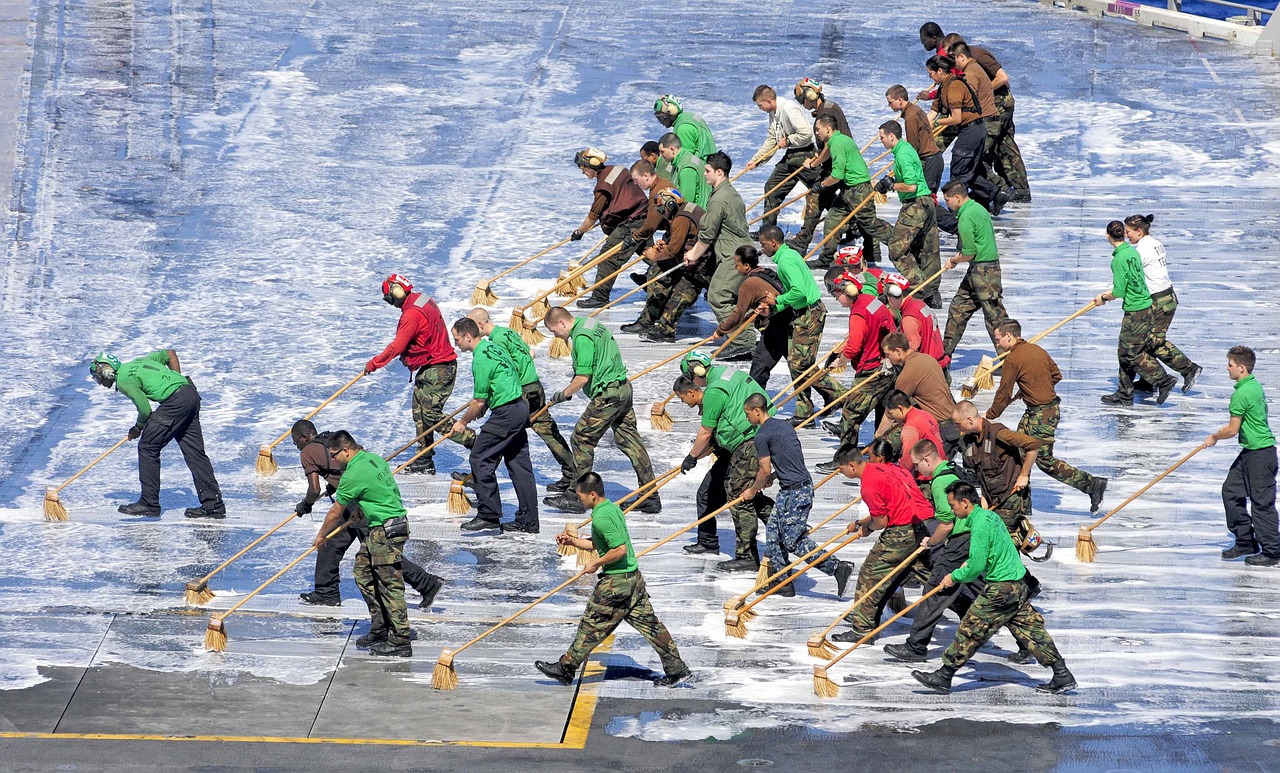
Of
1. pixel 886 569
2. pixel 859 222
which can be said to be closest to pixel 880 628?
pixel 886 569

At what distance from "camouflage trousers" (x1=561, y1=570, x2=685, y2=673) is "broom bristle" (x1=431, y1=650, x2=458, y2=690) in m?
0.74

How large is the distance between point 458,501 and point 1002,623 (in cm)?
496

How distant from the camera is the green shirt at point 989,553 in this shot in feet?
39.5

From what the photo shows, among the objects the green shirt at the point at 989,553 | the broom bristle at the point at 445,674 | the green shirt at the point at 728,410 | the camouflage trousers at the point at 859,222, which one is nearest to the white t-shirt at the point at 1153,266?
the camouflage trousers at the point at 859,222

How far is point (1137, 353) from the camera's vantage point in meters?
16.7

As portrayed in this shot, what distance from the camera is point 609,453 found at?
16594 millimetres

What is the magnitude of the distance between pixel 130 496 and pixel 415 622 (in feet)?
11.3

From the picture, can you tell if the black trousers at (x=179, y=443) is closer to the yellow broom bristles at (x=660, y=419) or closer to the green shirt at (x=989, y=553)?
the yellow broom bristles at (x=660, y=419)

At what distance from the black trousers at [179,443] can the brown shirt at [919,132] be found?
26.4ft

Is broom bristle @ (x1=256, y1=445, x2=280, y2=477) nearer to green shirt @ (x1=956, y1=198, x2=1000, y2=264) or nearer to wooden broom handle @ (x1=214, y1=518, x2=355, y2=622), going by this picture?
wooden broom handle @ (x1=214, y1=518, x2=355, y2=622)

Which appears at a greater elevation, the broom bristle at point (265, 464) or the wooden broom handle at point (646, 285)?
the wooden broom handle at point (646, 285)

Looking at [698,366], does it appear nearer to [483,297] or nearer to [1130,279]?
[1130,279]


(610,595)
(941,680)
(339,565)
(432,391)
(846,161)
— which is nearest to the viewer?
(610,595)

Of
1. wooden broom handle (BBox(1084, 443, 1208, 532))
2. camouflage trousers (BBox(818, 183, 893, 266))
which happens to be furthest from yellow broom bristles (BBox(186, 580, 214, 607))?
camouflage trousers (BBox(818, 183, 893, 266))
